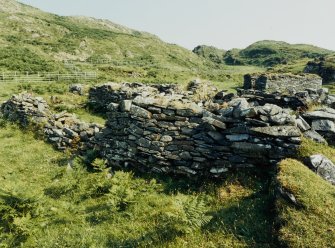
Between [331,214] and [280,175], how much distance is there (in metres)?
1.42

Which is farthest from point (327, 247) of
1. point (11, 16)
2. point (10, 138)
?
point (11, 16)

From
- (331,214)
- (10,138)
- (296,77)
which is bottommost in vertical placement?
(10,138)

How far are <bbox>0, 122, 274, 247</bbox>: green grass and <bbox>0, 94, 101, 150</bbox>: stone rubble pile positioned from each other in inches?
125

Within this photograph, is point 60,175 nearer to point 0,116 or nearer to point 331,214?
point 331,214

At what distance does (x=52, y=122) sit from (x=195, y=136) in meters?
9.39

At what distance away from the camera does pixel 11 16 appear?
354 ft

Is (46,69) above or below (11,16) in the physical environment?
below

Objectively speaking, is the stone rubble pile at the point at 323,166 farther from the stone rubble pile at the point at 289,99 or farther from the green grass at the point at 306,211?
the stone rubble pile at the point at 289,99

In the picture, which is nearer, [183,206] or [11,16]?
[183,206]

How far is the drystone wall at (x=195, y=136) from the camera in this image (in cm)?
876

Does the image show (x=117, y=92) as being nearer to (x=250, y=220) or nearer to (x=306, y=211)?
(x=250, y=220)

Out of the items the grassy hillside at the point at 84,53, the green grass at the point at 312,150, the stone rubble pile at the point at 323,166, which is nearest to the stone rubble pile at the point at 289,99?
the green grass at the point at 312,150

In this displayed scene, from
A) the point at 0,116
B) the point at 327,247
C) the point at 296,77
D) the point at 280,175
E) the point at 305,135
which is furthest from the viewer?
the point at 296,77

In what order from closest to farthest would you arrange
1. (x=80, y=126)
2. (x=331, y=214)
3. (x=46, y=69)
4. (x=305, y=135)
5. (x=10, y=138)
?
1. (x=331, y=214)
2. (x=305, y=135)
3. (x=80, y=126)
4. (x=10, y=138)
5. (x=46, y=69)
